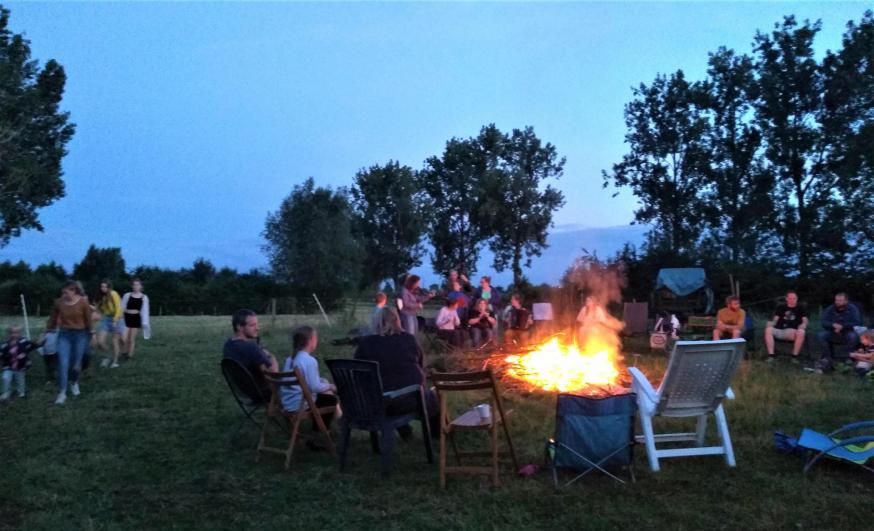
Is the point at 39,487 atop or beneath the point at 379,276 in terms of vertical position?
beneath

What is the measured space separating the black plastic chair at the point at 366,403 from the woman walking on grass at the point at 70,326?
3.93 metres

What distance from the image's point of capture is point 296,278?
38625mm

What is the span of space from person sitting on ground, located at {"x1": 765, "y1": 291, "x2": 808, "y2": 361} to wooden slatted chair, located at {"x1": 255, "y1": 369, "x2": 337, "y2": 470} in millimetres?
6788

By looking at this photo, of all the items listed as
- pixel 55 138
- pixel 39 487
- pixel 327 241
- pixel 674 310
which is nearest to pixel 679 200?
pixel 674 310

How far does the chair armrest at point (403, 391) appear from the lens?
194 inches

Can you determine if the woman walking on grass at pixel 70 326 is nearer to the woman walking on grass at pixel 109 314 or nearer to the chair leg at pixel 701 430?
the woman walking on grass at pixel 109 314

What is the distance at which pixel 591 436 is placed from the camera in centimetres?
452

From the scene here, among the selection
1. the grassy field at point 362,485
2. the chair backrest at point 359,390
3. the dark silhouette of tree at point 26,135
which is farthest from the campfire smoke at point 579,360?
the dark silhouette of tree at point 26,135

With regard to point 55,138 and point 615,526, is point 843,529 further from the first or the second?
point 55,138

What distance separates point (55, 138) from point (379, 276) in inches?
745

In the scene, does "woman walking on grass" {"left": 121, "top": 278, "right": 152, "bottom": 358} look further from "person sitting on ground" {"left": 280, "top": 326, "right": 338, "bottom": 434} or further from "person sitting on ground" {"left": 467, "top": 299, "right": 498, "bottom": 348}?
"person sitting on ground" {"left": 280, "top": 326, "right": 338, "bottom": 434}

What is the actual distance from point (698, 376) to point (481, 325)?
20.0 ft

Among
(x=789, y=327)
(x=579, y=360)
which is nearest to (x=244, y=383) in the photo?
(x=579, y=360)

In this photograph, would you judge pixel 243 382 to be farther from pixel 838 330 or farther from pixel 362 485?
pixel 838 330
